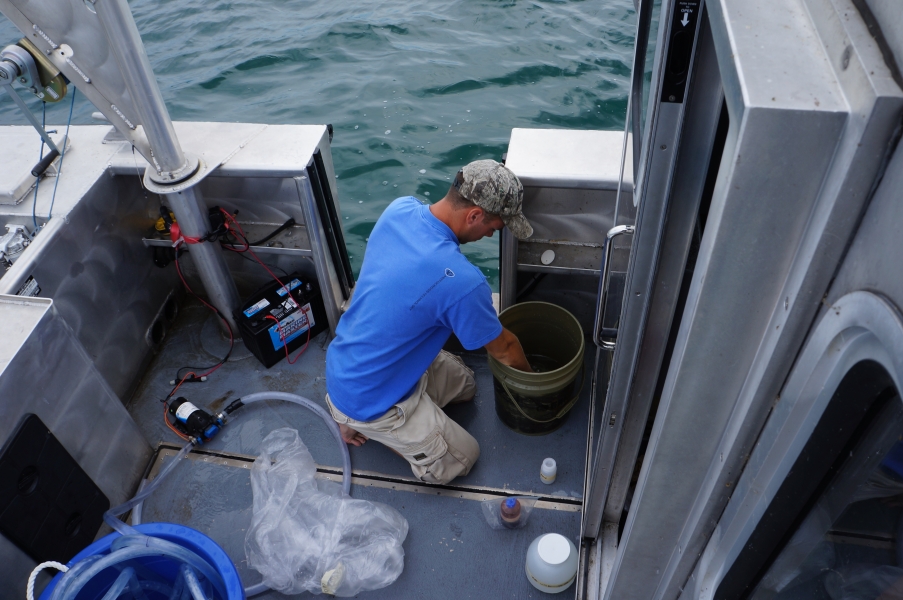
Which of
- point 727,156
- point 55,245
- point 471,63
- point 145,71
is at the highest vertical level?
point 727,156

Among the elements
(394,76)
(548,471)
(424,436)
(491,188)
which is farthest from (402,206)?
(394,76)

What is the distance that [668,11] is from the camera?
109 centimetres

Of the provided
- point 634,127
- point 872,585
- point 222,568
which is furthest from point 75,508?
point 872,585

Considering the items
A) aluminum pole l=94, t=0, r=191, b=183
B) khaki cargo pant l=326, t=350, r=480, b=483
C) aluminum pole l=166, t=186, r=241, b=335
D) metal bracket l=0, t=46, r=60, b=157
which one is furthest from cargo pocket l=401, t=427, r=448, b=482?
metal bracket l=0, t=46, r=60, b=157

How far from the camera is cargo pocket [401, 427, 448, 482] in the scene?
268cm

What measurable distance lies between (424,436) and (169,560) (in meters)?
1.05

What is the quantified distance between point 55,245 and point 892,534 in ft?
9.93

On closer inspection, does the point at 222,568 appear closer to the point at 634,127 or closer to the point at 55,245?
the point at 55,245

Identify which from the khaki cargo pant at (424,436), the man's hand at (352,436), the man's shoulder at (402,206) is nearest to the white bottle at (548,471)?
the khaki cargo pant at (424,436)

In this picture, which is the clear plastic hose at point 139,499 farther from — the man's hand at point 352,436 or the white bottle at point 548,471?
the white bottle at point 548,471

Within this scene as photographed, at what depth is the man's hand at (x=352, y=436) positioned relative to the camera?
2961mm

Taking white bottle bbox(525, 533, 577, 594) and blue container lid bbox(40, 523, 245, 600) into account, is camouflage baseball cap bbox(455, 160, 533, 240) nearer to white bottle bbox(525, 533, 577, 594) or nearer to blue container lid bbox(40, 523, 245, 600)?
white bottle bbox(525, 533, 577, 594)

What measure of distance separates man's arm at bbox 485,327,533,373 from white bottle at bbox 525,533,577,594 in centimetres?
68

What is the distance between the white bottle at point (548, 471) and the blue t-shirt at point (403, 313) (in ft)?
2.21
